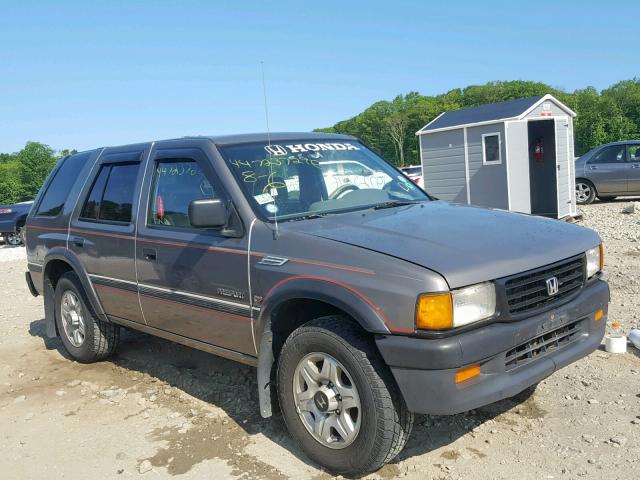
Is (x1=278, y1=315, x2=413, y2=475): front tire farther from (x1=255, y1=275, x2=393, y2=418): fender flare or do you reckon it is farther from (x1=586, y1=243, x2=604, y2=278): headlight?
(x1=586, y1=243, x2=604, y2=278): headlight

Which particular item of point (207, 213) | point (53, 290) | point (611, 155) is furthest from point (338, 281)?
point (611, 155)

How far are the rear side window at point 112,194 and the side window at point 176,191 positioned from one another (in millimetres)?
310

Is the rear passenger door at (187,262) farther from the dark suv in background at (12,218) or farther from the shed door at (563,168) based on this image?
the dark suv in background at (12,218)

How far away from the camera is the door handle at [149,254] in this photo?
175 inches

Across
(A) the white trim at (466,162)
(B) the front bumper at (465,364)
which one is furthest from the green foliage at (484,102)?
(B) the front bumper at (465,364)

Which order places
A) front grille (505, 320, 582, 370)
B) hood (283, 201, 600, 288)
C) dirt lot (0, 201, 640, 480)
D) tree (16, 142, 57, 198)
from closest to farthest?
hood (283, 201, 600, 288)
front grille (505, 320, 582, 370)
dirt lot (0, 201, 640, 480)
tree (16, 142, 57, 198)

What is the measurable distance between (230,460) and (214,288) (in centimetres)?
105

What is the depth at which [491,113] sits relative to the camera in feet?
44.4

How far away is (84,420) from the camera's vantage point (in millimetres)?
4578

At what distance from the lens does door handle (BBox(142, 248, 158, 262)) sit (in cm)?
444

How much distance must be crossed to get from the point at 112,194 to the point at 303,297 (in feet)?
8.25

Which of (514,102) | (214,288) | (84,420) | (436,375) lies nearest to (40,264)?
(84,420)

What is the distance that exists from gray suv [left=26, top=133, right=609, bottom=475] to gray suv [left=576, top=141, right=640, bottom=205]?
12.8m

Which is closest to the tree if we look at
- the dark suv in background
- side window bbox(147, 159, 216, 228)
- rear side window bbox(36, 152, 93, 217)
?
the dark suv in background
